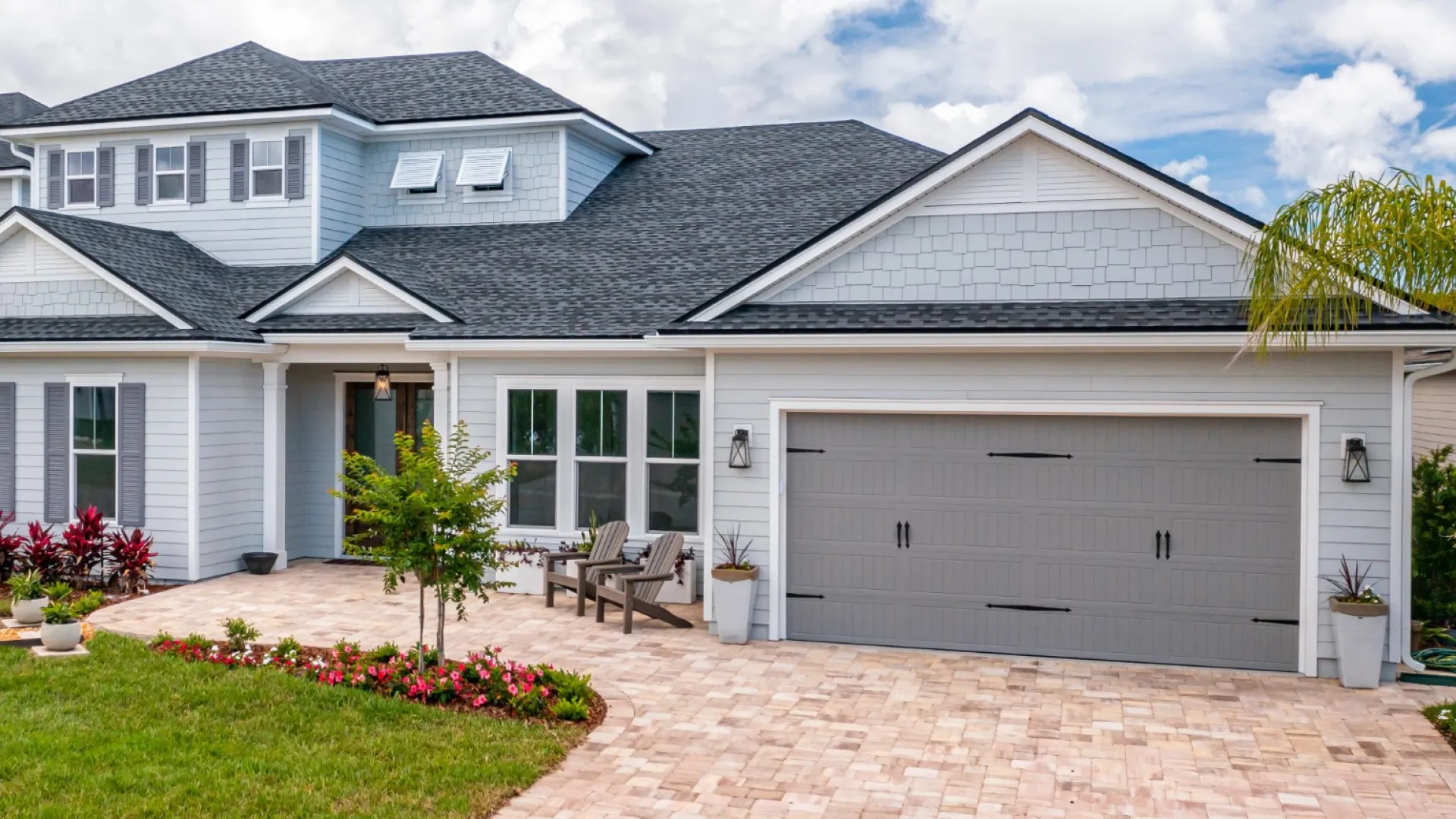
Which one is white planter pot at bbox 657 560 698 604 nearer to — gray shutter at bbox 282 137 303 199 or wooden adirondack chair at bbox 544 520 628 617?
wooden adirondack chair at bbox 544 520 628 617

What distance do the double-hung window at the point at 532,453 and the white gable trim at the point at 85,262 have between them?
3917 millimetres

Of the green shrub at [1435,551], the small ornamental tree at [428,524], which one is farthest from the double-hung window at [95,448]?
the green shrub at [1435,551]

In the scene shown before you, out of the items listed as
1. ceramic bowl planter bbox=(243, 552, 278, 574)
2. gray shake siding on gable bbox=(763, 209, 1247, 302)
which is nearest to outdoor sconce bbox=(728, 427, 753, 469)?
gray shake siding on gable bbox=(763, 209, 1247, 302)

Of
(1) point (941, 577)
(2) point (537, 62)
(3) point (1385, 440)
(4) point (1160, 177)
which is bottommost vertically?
(1) point (941, 577)

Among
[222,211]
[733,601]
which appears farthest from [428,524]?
[222,211]

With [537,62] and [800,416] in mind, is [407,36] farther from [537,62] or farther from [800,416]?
[800,416]

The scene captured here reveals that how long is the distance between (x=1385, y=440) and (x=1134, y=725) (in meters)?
3.37

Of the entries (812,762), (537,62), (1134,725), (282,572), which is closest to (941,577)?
(1134,725)

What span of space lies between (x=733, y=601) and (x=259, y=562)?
6.82m

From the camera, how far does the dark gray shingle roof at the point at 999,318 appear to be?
9.91m

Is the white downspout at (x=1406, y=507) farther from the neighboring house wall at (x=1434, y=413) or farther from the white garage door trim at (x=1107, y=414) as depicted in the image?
the neighboring house wall at (x=1434, y=413)

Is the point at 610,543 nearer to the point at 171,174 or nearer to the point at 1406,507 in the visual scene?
the point at 1406,507

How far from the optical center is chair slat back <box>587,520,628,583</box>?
503 inches

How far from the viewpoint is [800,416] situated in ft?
37.3
